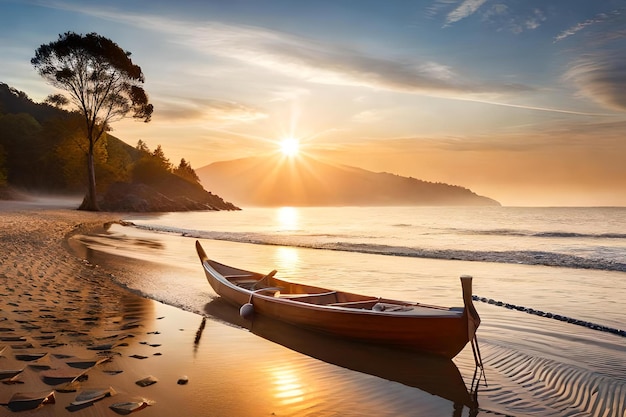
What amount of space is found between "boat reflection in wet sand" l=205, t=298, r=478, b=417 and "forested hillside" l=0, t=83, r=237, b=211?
46.3 m

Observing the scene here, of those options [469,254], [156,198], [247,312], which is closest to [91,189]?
[156,198]

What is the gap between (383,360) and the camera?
743 centimetres

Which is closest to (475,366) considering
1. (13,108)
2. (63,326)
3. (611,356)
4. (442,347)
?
(442,347)

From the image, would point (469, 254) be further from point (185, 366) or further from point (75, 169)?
point (75, 169)

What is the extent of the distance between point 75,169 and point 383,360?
56996 millimetres

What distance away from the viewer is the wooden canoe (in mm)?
6930

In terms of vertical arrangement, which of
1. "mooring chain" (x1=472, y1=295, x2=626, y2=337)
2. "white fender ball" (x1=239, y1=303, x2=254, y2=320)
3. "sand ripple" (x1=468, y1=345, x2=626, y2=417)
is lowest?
"white fender ball" (x1=239, y1=303, x2=254, y2=320)

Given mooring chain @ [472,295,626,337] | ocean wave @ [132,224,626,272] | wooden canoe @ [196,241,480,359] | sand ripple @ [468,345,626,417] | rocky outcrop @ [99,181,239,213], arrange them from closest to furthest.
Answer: sand ripple @ [468,345,626,417] < wooden canoe @ [196,241,480,359] < mooring chain @ [472,295,626,337] < ocean wave @ [132,224,626,272] < rocky outcrop @ [99,181,239,213]

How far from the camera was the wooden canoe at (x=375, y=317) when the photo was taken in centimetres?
693

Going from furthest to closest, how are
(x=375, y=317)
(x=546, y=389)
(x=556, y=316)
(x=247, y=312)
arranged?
(x=556, y=316) → (x=247, y=312) → (x=375, y=317) → (x=546, y=389)

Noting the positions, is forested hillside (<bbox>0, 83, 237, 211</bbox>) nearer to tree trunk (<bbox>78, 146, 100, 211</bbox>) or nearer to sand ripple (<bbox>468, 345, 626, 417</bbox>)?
tree trunk (<bbox>78, 146, 100, 211</bbox>)

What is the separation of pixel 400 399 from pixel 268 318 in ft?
14.7

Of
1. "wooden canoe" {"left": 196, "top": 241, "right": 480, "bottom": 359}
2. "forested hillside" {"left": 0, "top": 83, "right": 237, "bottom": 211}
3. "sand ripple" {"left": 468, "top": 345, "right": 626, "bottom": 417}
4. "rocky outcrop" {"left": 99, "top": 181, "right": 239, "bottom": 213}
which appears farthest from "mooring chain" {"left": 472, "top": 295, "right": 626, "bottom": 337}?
"rocky outcrop" {"left": 99, "top": 181, "right": 239, "bottom": 213}

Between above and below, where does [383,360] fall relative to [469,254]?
below
